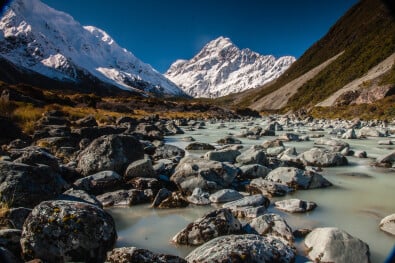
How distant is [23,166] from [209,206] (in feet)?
13.3

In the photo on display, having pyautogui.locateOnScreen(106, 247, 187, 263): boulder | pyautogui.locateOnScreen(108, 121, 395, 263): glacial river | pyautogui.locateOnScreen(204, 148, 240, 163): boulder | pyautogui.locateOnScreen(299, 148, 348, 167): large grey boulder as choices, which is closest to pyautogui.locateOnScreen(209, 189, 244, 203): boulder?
pyautogui.locateOnScreen(108, 121, 395, 263): glacial river

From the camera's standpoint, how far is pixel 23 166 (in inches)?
294

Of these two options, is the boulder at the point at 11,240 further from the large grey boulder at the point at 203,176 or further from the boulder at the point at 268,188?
the boulder at the point at 268,188

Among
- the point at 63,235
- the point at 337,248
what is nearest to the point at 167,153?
the point at 63,235

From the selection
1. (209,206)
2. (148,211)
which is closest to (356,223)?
(209,206)

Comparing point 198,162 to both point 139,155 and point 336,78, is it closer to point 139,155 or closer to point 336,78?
point 139,155

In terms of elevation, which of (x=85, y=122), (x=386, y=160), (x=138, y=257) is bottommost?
(x=138, y=257)

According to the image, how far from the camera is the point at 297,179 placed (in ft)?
31.9

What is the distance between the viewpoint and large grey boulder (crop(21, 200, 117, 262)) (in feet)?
16.2

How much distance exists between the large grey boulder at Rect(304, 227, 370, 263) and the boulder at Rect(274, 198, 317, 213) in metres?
2.16

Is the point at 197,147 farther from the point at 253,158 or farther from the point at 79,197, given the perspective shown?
the point at 79,197

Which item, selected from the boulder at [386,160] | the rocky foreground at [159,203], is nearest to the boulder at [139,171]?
the rocky foreground at [159,203]

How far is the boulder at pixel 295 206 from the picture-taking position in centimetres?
755

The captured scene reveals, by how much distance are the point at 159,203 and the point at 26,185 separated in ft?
9.21
